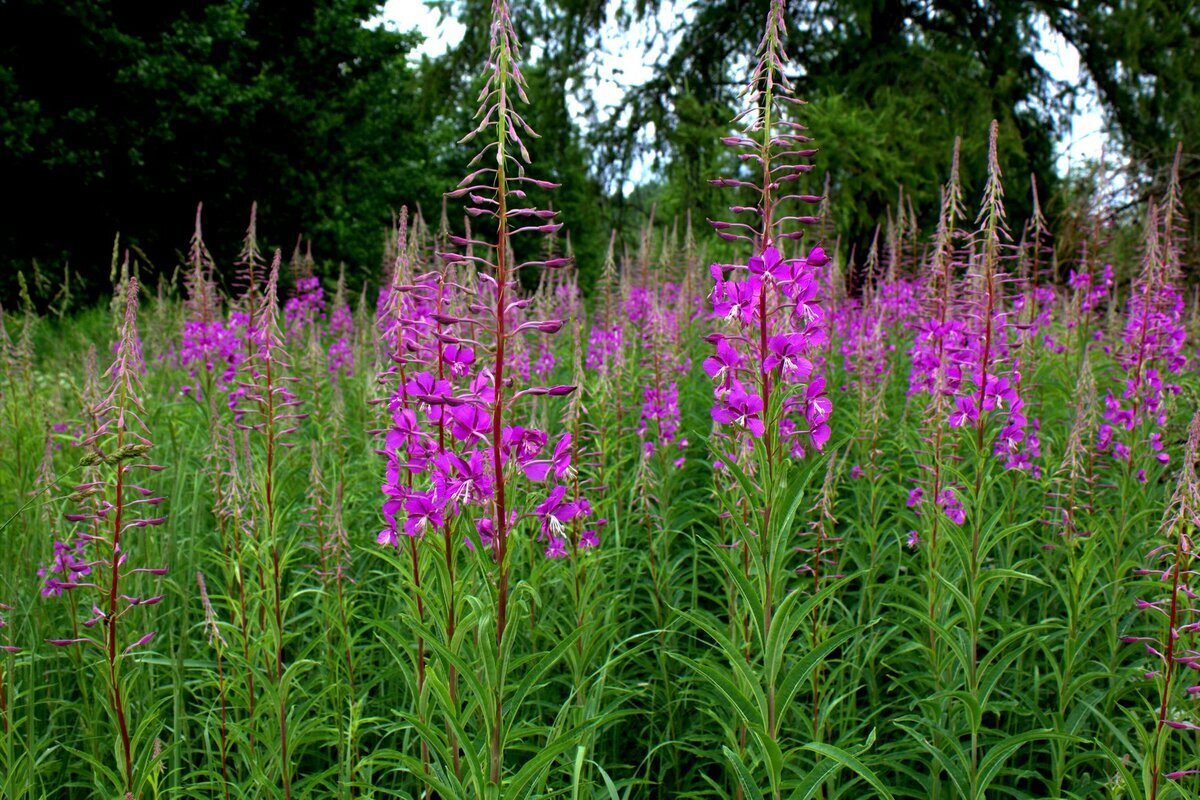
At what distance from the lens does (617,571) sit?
382cm

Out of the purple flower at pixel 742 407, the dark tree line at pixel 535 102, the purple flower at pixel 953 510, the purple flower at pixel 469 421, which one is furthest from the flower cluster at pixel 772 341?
the dark tree line at pixel 535 102

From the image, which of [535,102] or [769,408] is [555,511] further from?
[535,102]

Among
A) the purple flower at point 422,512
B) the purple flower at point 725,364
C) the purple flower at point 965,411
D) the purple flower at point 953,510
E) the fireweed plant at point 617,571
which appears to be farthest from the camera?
the purple flower at point 953,510

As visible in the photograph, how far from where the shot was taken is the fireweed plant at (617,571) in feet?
7.25

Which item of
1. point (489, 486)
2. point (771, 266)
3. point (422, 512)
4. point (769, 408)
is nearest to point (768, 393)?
point (769, 408)

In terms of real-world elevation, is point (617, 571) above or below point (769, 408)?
below

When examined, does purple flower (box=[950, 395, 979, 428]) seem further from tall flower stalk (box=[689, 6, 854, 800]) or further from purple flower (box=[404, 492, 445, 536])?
purple flower (box=[404, 492, 445, 536])

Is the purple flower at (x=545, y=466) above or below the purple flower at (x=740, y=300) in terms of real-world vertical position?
below

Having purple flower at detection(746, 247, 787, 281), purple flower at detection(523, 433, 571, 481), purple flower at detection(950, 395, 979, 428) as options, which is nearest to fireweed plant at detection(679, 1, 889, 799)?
purple flower at detection(746, 247, 787, 281)

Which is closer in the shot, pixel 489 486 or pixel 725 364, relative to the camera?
pixel 489 486

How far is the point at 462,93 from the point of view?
19547 millimetres

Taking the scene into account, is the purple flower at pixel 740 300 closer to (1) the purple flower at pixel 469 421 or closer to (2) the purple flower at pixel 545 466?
(2) the purple flower at pixel 545 466

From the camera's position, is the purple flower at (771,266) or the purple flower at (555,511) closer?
the purple flower at (555,511)

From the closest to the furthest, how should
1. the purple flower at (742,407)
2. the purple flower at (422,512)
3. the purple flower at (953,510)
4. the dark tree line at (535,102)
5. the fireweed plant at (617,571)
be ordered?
the purple flower at (422,512), the fireweed plant at (617,571), the purple flower at (742,407), the purple flower at (953,510), the dark tree line at (535,102)
